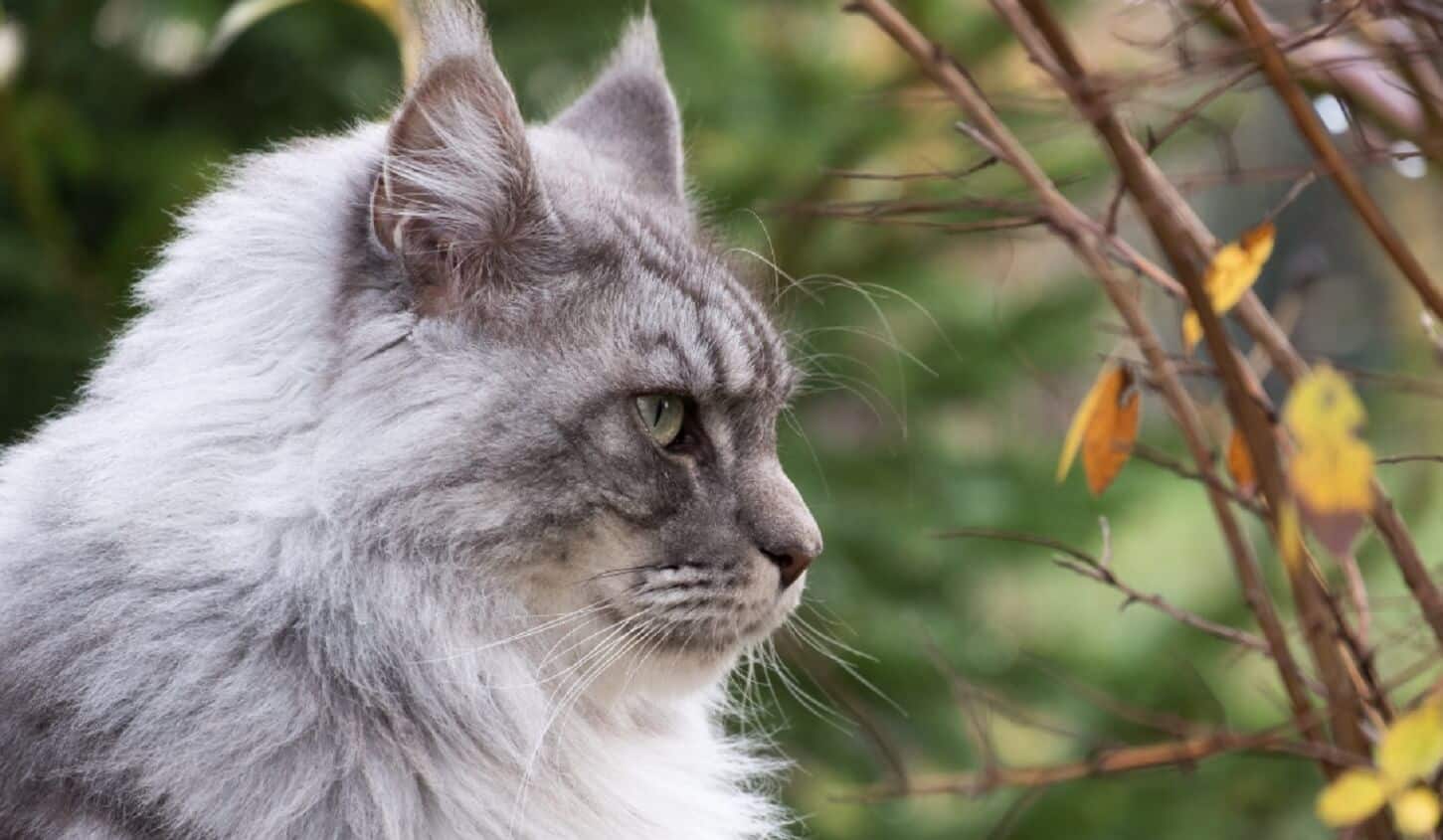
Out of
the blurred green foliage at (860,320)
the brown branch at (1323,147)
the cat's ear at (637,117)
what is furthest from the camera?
the blurred green foliage at (860,320)

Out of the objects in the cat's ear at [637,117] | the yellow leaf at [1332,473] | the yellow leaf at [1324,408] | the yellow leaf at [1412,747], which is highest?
the yellow leaf at [1324,408]

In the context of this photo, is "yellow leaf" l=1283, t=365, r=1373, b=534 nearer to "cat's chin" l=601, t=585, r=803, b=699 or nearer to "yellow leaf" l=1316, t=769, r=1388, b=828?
"yellow leaf" l=1316, t=769, r=1388, b=828

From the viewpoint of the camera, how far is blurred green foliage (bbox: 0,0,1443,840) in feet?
11.2

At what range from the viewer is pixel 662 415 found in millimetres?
1811

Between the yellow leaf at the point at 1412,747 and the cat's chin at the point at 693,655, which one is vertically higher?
the yellow leaf at the point at 1412,747

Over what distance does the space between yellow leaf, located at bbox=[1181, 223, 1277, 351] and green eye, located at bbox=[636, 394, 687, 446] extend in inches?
29.3

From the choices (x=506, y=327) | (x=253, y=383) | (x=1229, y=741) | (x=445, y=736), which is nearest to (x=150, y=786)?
(x=445, y=736)

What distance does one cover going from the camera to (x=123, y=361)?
1.85 m

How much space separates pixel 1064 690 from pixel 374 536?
2.53 metres

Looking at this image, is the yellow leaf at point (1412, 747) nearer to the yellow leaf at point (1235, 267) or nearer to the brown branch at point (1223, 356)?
the brown branch at point (1223, 356)

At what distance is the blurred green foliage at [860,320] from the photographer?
11.2 feet

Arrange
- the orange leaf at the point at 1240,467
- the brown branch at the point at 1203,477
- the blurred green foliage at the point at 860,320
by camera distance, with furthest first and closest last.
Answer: the blurred green foliage at the point at 860,320 → the orange leaf at the point at 1240,467 → the brown branch at the point at 1203,477

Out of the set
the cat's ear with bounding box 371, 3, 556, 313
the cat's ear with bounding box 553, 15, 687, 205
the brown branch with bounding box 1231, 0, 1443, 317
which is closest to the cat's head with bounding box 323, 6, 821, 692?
the cat's ear with bounding box 371, 3, 556, 313

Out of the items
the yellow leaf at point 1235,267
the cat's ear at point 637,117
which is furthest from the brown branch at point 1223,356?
the cat's ear at point 637,117
